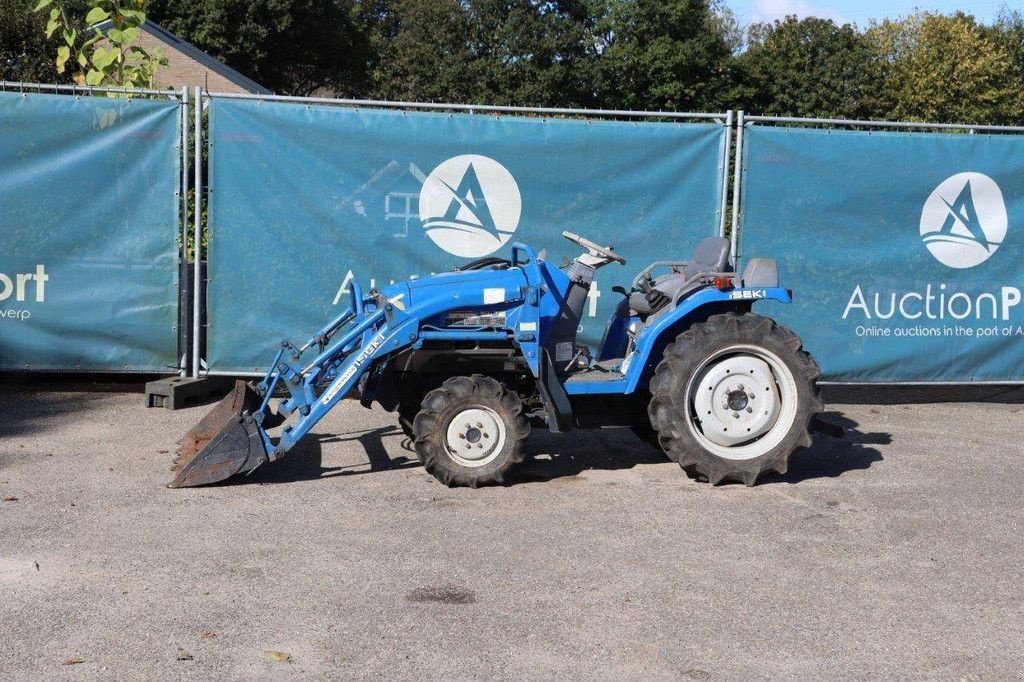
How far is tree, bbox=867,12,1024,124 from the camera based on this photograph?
51.8 m

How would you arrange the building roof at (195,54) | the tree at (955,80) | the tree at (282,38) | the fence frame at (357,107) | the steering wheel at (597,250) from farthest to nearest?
the tree at (955,80), the tree at (282,38), the building roof at (195,54), the fence frame at (357,107), the steering wheel at (597,250)

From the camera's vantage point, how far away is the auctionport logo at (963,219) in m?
9.50

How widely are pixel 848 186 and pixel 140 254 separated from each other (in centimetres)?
567

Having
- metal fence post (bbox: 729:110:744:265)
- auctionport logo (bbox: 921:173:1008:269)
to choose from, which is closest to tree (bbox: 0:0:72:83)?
metal fence post (bbox: 729:110:744:265)

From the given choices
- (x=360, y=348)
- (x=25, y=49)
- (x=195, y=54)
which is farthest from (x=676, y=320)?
(x=195, y=54)

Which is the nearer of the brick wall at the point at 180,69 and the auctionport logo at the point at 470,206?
the auctionport logo at the point at 470,206

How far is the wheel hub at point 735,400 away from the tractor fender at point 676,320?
35 cm

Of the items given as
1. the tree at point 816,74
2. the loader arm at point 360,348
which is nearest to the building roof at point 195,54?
the tree at point 816,74

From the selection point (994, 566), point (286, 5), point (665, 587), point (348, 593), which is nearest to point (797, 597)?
point (665, 587)

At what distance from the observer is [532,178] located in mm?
9133

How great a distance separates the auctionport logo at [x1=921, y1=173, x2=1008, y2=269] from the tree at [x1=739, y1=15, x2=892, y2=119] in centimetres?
4415

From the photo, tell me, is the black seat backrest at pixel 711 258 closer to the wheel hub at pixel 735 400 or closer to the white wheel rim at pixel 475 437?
the wheel hub at pixel 735 400

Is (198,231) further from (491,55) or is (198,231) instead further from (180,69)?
(491,55)

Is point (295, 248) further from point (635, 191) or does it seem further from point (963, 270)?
point (963, 270)
